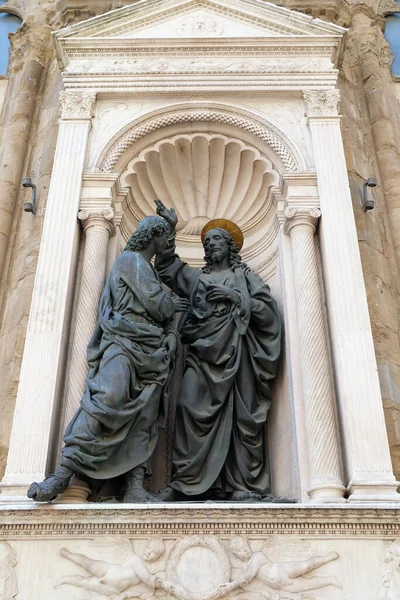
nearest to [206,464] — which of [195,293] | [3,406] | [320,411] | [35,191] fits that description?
[320,411]

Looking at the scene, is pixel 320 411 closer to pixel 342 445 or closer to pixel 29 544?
pixel 342 445

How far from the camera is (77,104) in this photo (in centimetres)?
829

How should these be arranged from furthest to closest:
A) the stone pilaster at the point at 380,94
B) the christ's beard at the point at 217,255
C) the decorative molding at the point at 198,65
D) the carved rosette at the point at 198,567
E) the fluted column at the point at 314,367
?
the stone pilaster at the point at 380,94 → the decorative molding at the point at 198,65 → the christ's beard at the point at 217,255 → the fluted column at the point at 314,367 → the carved rosette at the point at 198,567

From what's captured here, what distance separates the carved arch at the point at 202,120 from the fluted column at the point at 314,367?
0.84 m

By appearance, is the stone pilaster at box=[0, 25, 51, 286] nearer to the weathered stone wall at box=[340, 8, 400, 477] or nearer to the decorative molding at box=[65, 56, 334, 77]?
the decorative molding at box=[65, 56, 334, 77]

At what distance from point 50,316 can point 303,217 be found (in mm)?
2606

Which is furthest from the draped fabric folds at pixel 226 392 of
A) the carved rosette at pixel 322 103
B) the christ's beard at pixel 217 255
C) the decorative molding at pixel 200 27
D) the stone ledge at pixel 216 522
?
the decorative molding at pixel 200 27

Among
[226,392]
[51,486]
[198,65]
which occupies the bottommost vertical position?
[51,486]

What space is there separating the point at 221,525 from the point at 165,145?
454 cm

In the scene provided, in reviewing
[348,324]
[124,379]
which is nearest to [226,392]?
[124,379]

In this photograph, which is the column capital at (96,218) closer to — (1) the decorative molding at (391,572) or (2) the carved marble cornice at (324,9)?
(1) the decorative molding at (391,572)

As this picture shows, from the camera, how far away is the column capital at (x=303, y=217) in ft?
24.4

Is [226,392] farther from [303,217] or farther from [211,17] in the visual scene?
[211,17]

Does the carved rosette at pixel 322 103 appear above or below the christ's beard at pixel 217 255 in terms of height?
above
